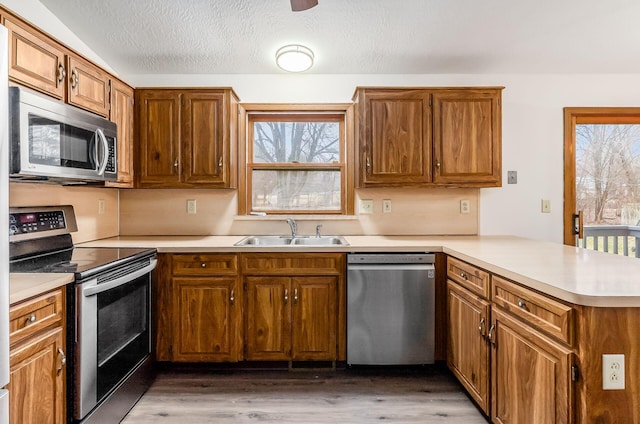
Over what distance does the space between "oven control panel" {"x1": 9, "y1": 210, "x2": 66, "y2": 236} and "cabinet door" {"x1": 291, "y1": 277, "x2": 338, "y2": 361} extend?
149 cm

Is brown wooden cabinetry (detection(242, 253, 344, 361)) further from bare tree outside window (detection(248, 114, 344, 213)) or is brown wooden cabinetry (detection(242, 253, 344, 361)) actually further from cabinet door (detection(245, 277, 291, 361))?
bare tree outside window (detection(248, 114, 344, 213))

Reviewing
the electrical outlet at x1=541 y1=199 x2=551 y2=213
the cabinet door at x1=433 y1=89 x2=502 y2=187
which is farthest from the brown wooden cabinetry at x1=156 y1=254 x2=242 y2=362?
the electrical outlet at x1=541 y1=199 x2=551 y2=213

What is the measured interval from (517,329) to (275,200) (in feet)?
6.93

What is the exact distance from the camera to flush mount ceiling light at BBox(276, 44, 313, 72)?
2.62 meters

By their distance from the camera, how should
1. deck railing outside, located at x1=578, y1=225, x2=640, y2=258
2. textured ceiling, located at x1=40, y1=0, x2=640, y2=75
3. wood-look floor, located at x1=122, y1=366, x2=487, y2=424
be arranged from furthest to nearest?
deck railing outside, located at x1=578, y1=225, x2=640, y2=258 → textured ceiling, located at x1=40, y1=0, x2=640, y2=75 → wood-look floor, located at x1=122, y1=366, x2=487, y2=424

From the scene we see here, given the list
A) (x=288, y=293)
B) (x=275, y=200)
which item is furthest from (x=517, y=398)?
(x=275, y=200)

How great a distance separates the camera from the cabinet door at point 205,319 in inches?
95.3

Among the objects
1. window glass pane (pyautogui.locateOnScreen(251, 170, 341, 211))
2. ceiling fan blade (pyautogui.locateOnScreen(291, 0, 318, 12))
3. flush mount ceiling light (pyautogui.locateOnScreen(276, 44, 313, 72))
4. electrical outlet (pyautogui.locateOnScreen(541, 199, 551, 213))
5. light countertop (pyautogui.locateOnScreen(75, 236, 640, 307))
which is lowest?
light countertop (pyautogui.locateOnScreen(75, 236, 640, 307))

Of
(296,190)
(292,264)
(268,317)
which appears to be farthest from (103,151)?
(296,190)

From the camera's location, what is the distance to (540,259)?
1844mm

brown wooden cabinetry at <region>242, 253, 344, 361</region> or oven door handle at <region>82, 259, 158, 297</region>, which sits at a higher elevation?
oven door handle at <region>82, 259, 158, 297</region>

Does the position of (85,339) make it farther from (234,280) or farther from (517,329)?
(517,329)

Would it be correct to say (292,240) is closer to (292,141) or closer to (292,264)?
(292,264)

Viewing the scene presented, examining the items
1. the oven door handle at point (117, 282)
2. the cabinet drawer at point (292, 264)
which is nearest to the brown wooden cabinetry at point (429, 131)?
the cabinet drawer at point (292, 264)
